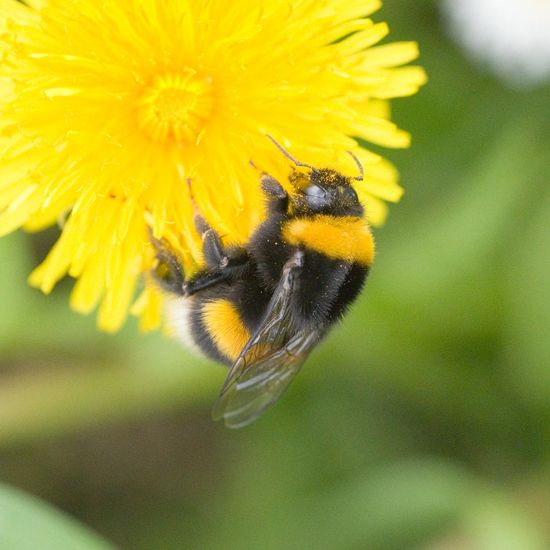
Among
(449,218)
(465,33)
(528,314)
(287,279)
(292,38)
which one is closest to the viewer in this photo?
(287,279)

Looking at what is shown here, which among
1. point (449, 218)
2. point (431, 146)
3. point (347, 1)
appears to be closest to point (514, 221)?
point (449, 218)

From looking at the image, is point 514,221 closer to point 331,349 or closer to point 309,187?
point 331,349

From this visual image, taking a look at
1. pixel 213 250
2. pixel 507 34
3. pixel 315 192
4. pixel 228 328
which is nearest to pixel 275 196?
pixel 315 192

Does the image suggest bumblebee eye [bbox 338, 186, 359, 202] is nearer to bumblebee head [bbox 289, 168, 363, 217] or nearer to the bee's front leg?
bumblebee head [bbox 289, 168, 363, 217]

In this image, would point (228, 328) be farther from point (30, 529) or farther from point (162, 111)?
point (30, 529)

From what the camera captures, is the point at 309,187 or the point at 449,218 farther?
the point at 449,218

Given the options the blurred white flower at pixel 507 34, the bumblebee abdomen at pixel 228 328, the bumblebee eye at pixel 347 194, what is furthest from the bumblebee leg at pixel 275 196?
the blurred white flower at pixel 507 34

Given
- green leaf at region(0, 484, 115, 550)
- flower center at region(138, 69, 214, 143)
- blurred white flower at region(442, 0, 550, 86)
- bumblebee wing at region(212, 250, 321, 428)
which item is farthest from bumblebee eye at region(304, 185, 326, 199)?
blurred white flower at region(442, 0, 550, 86)

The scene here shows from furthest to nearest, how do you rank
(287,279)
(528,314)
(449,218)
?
(449,218) → (528,314) → (287,279)
